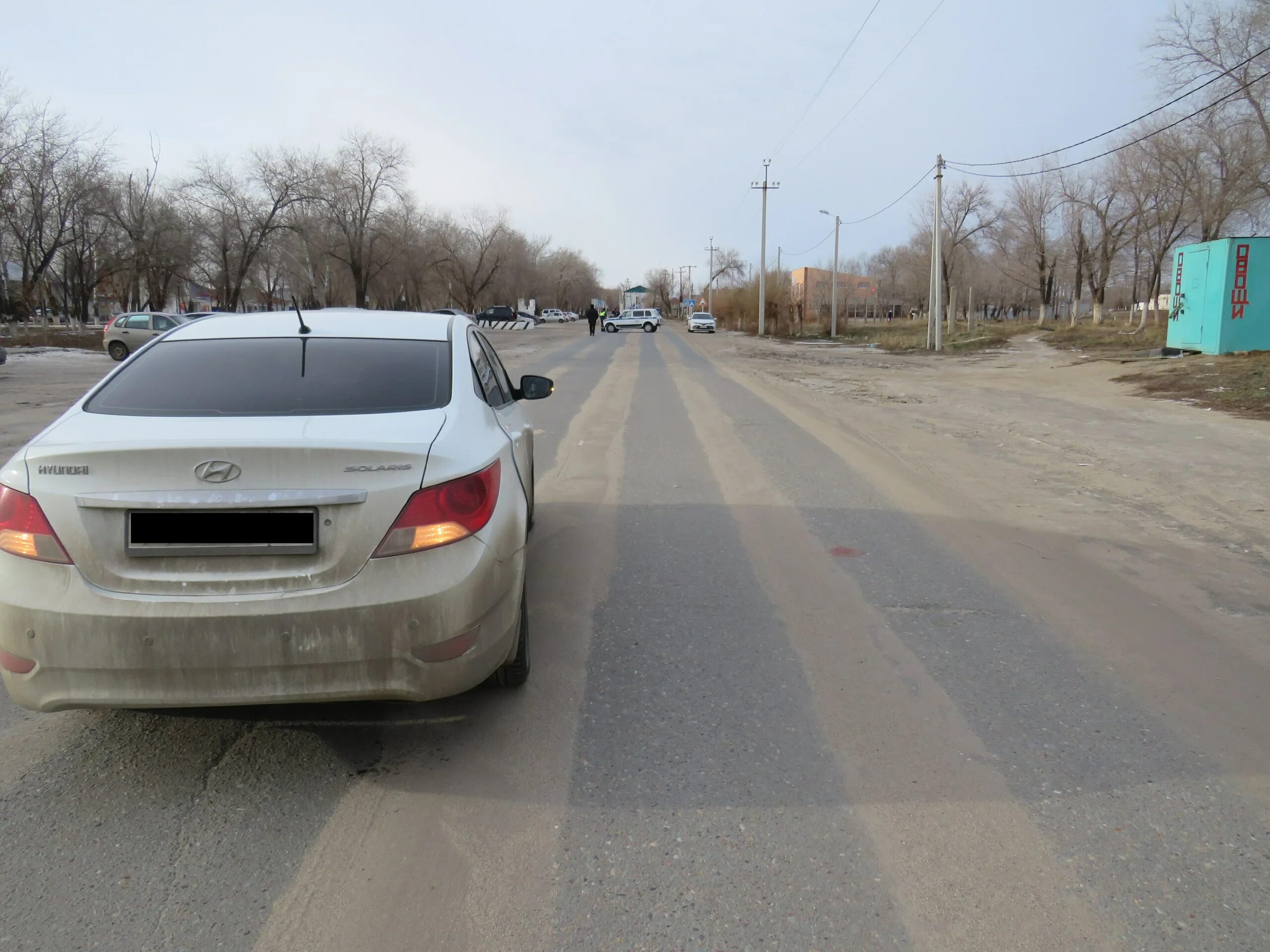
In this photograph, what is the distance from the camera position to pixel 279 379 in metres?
3.58

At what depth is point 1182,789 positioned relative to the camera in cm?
292

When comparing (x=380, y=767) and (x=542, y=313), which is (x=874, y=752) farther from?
(x=542, y=313)

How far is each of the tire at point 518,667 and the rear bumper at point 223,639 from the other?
72cm

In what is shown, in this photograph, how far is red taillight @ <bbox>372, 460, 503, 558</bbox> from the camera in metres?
2.85

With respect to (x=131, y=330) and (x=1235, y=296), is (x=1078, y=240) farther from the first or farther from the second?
(x=131, y=330)

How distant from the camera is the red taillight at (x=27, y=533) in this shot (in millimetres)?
2750

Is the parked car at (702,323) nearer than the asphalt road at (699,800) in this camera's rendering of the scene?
No

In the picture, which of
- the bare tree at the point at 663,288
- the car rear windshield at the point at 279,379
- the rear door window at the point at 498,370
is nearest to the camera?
the car rear windshield at the point at 279,379

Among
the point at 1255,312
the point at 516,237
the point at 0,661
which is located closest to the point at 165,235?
the point at 516,237

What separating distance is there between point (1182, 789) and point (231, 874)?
3.08 metres

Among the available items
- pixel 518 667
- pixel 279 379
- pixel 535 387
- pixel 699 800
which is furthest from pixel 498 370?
pixel 699 800

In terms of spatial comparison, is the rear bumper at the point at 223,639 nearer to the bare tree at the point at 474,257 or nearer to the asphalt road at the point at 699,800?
the asphalt road at the point at 699,800

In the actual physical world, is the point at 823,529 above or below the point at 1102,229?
below

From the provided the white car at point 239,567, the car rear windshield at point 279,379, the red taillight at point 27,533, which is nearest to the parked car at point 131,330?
the car rear windshield at point 279,379
